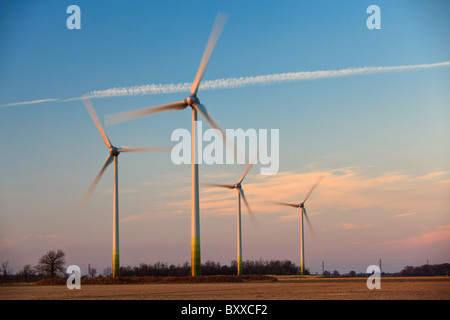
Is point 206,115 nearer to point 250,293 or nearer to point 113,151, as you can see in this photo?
point 113,151

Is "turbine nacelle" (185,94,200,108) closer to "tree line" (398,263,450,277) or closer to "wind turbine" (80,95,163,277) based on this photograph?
"wind turbine" (80,95,163,277)

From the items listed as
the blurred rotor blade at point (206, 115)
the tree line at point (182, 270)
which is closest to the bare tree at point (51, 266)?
the tree line at point (182, 270)

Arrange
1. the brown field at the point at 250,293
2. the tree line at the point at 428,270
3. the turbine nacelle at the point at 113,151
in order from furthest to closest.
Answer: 1. the tree line at the point at 428,270
2. the turbine nacelle at the point at 113,151
3. the brown field at the point at 250,293

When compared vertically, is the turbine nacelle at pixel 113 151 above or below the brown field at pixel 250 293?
above

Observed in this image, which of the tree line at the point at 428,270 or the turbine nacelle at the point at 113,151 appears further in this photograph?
the tree line at the point at 428,270

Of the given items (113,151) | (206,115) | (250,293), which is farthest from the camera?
(113,151)

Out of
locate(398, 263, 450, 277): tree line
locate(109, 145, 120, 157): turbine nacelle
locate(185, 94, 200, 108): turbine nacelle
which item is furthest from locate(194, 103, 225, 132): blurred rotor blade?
locate(398, 263, 450, 277): tree line

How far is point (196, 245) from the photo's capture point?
58625 millimetres

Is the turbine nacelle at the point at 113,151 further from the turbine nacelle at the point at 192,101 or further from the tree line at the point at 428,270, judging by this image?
the tree line at the point at 428,270

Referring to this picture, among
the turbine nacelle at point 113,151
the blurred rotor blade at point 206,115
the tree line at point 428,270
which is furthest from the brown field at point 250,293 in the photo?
the tree line at point 428,270

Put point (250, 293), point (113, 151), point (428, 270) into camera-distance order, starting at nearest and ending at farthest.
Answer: point (250, 293) → point (113, 151) → point (428, 270)

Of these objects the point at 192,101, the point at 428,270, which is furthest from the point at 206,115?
the point at 428,270

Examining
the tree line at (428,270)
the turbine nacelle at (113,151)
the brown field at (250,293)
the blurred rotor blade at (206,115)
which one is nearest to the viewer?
the brown field at (250,293)
